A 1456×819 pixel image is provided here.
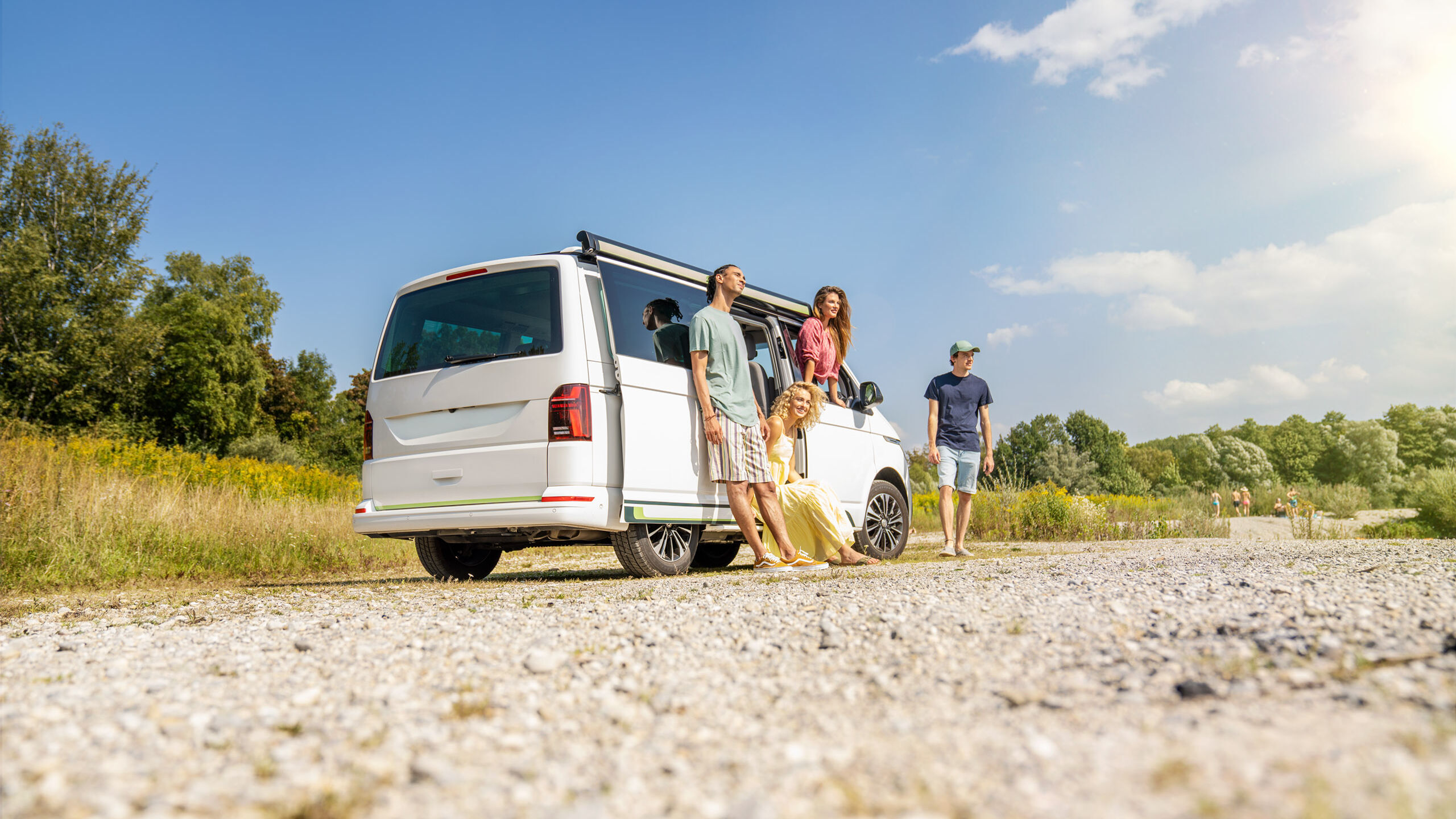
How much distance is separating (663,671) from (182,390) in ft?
145

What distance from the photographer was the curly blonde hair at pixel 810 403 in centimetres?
644

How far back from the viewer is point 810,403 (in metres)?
6.47

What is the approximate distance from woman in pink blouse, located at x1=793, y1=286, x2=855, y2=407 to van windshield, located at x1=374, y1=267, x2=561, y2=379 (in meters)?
2.28

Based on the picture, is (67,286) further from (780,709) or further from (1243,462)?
(1243,462)

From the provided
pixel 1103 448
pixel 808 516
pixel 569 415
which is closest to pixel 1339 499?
pixel 808 516

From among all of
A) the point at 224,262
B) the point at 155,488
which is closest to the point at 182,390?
the point at 224,262

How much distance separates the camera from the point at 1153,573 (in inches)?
167

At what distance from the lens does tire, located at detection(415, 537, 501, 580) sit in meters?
6.41

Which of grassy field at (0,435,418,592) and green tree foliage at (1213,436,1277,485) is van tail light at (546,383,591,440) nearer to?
grassy field at (0,435,418,592)

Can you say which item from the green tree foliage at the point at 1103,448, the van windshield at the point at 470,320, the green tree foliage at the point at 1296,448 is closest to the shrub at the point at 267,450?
the van windshield at the point at 470,320

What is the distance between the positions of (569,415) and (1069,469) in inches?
1521

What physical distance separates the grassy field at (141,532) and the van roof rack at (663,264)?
13.8 feet

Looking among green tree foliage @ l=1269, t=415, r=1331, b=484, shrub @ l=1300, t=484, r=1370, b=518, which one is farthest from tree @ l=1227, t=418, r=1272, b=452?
shrub @ l=1300, t=484, r=1370, b=518

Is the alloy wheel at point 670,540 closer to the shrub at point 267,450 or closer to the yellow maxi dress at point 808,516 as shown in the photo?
the yellow maxi dress at point 808,516
